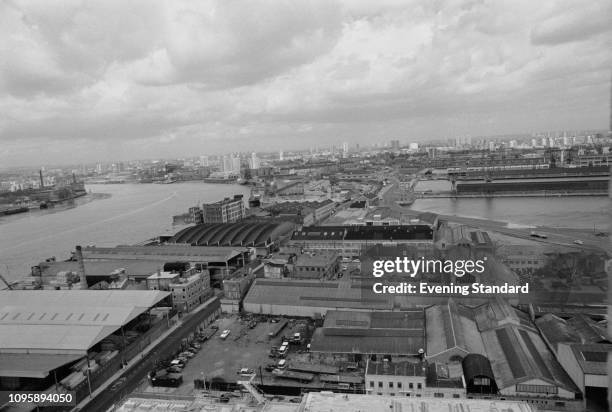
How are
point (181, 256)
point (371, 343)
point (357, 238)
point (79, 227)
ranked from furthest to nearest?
point (79, 227) → point (357, 238) → point (181, 256) → point (371, 343)

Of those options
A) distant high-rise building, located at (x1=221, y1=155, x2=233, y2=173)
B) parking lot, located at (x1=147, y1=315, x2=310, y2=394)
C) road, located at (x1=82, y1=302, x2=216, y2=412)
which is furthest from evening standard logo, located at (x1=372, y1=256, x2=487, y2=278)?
distant high-rise building, located at (x1=221, y1=155, x2=233, y2=173)

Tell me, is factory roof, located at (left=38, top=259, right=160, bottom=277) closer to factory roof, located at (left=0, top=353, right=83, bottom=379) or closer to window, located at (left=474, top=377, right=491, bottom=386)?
factory roof, located at (left=0, top=353, right=83, bottom=379)

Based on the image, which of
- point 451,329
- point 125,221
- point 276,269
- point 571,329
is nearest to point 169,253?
point 276,269

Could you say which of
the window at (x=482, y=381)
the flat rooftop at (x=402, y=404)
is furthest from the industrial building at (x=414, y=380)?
the flat rooftop at (x=402, y=404)

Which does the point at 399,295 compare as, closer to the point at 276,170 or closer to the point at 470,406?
the point at 470,406

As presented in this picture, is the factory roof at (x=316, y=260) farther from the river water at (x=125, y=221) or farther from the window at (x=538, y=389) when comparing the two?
the river water at (x=125, y=221)

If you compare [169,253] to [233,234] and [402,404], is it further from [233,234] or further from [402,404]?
[402,404]
